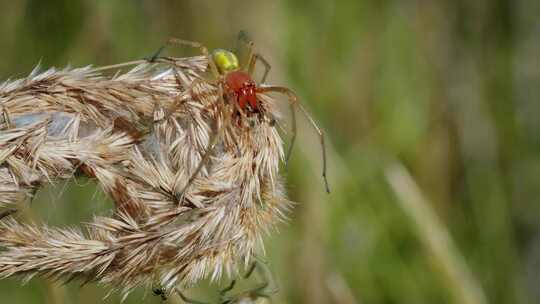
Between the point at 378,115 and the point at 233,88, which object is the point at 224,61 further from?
the point at 378,115

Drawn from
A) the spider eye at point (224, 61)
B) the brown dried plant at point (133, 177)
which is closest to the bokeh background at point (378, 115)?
the spider eye at point (224, 61)

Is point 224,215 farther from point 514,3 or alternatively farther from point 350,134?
point 514,3

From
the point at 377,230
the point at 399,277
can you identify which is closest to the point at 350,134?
the point at 377,230

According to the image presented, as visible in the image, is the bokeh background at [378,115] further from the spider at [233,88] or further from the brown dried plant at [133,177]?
the brown dried plant at [133,177]

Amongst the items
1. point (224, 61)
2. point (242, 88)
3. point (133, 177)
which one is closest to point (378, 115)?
point (224, 61)

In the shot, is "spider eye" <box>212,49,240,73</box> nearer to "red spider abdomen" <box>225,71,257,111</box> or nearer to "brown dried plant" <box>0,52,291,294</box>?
"red spider abdomen" <box>225,71,257,111</box>
